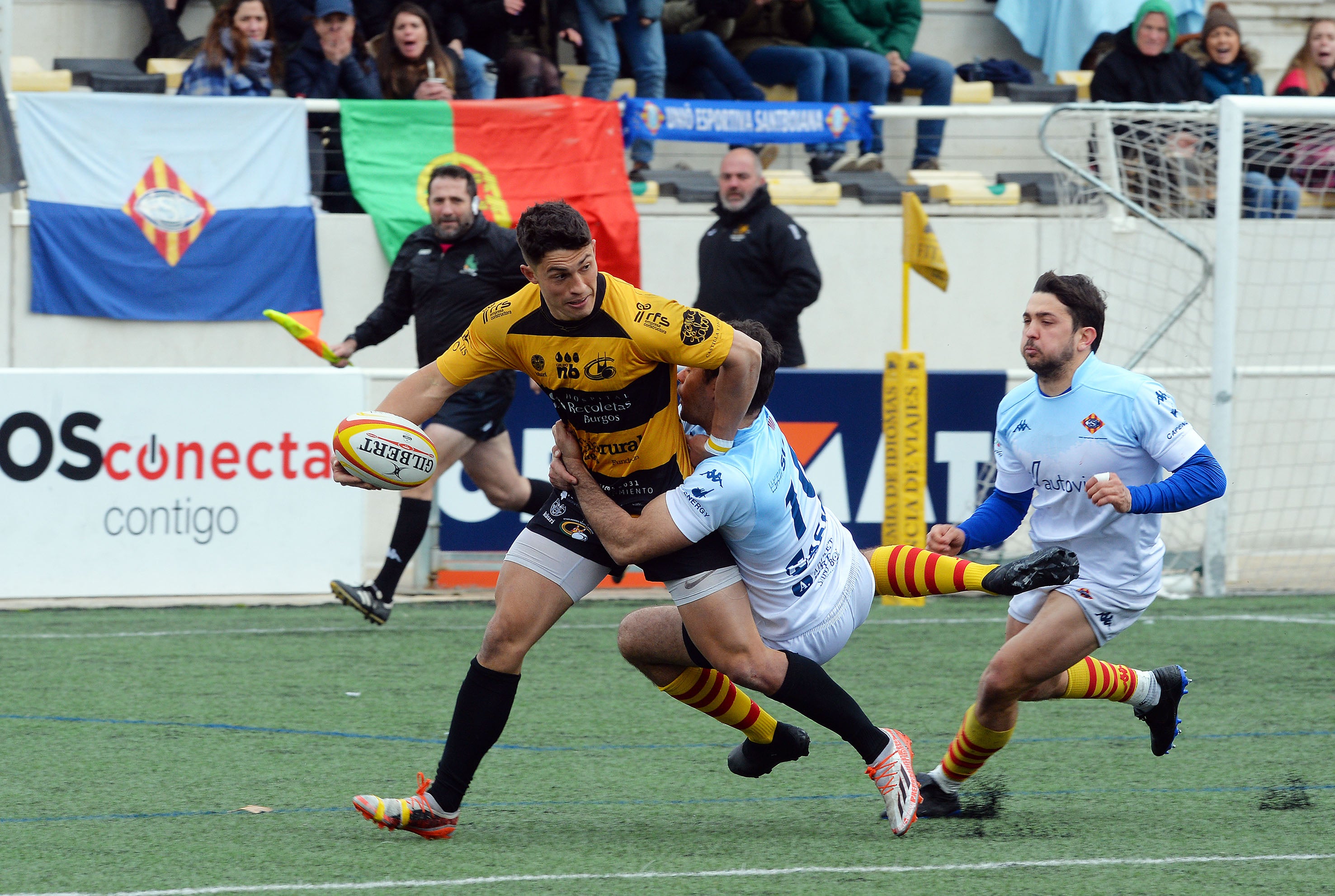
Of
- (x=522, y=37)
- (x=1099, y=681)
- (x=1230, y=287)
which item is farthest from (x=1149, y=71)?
(x=1099, y=681)

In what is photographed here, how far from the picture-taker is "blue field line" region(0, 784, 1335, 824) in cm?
483

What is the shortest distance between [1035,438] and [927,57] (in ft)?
31.7

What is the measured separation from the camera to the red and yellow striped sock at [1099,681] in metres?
5.12

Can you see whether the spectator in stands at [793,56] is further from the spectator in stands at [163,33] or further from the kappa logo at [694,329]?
the kappa logo at [694,329]

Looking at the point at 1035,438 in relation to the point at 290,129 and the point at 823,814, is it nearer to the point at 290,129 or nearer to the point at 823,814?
the point at 823,814

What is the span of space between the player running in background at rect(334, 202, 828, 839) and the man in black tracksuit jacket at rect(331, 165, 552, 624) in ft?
11.2

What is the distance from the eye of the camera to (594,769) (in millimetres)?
5605

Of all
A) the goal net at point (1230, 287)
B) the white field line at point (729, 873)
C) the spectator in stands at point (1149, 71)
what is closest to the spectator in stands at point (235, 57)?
the goal net at point (1230, 287)

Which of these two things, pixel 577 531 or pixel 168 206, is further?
pixel 168 206

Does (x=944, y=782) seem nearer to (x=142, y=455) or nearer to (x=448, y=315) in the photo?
(x=448, y=315)

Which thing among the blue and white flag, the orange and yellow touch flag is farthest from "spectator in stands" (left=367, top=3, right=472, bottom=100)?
the orange and yellow touch flag

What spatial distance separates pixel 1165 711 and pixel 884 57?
30.7 feet

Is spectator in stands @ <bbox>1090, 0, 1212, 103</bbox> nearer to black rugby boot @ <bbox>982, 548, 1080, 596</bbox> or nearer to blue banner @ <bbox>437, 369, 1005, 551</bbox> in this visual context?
blue banner @ <bbox>437, 369, 1005, 551</bbox>

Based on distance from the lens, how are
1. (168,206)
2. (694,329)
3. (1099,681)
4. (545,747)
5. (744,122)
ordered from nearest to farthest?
(694,329)
(1099,681)
(545,747)
(168,206)
(744,122)
